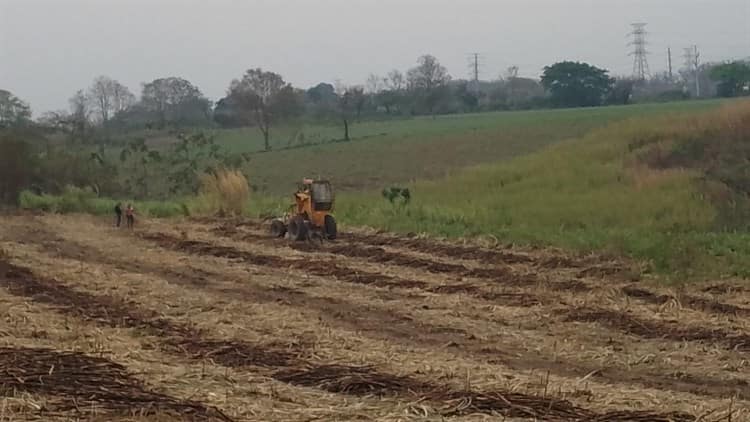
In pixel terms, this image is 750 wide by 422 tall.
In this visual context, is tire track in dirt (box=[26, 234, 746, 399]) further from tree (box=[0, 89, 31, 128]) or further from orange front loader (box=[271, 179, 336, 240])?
tree (box=[0, 89, 31, 128])

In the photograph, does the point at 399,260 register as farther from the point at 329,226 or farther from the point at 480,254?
the point at 329,226

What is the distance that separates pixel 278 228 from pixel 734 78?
46.4 metres

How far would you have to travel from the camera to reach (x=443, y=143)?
37031 millimetres

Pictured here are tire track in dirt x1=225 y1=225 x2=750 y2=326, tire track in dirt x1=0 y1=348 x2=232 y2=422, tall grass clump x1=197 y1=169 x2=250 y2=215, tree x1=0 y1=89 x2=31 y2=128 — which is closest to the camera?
tire track in dirt x1=0 y1=348 x2=232 y2=422

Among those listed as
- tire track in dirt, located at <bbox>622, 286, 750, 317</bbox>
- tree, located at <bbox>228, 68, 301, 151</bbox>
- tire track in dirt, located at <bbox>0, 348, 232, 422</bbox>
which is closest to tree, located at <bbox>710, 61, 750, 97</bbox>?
tree, located at <bbox>228, 68, 301, 151</bbox>

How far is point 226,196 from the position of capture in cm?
1908

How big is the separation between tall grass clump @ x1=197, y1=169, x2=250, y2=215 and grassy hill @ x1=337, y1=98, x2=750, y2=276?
1.96 m

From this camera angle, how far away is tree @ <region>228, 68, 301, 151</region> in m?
41.3

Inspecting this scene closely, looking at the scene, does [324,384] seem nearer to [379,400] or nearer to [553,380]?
[379,400]

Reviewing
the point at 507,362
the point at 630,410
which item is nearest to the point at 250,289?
the point at 507,362

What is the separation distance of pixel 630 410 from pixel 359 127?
4287cm

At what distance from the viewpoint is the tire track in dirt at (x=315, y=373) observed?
4.69 m

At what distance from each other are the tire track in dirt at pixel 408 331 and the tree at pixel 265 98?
2977cm

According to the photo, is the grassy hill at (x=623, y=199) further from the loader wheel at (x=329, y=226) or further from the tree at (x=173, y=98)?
the tree at (x=173, y=98)
